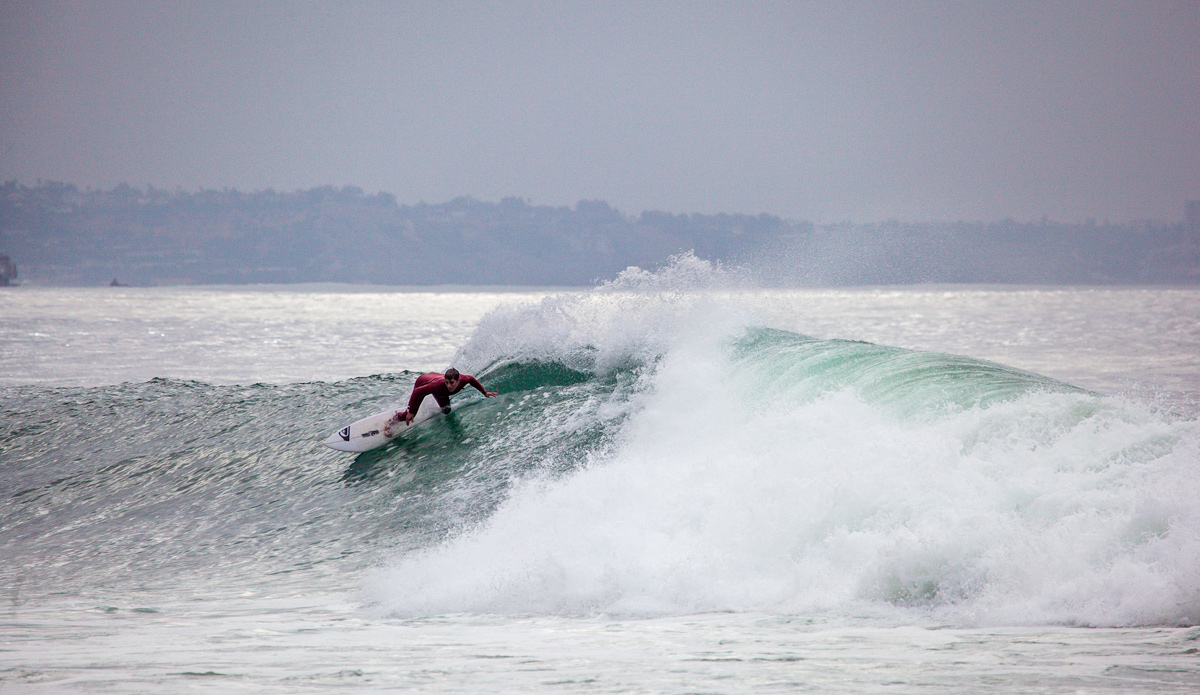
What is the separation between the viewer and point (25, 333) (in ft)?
160

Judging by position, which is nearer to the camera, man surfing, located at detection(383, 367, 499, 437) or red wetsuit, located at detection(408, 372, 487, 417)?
man surfing, located at detection(383, 367, 499, 437)

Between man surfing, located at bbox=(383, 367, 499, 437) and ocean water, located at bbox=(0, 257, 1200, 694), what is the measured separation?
1.14 feet

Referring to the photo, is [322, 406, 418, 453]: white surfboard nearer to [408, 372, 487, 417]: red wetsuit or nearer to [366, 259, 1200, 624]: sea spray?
[408, 372, 487, 417]: red wetsuit

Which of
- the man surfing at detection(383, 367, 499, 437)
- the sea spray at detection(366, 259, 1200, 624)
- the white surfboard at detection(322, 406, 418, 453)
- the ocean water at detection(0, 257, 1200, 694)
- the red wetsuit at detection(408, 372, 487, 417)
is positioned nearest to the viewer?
the ocean water at detection(0, 257, 1200, 694)

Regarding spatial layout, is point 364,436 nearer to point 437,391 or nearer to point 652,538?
point 437,391

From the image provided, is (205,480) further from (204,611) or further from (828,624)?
(828,624)

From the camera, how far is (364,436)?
12.1 meters

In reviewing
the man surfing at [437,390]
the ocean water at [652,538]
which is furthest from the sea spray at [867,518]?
the man surfing at [437,390]

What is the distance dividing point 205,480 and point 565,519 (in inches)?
246

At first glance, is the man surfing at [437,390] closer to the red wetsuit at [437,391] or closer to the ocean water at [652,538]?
the red wetsuit at [437,391]

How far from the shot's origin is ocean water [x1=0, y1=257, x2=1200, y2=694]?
203 inches

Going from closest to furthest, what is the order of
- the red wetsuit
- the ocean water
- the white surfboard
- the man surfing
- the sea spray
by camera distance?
the ocean water → the sea spray → the white surfboard → the man surfing → the red wetsuit

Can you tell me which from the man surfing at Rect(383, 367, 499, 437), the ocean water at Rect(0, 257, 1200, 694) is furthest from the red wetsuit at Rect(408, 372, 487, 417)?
the ocean water at Rect(0, 257, 1200, 694)

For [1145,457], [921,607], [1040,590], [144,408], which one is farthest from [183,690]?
[144,408]
